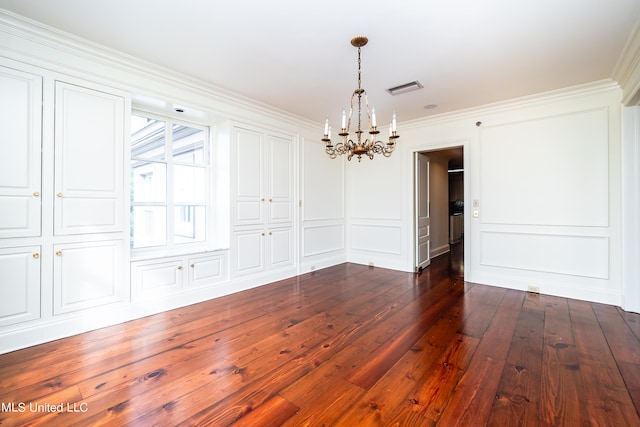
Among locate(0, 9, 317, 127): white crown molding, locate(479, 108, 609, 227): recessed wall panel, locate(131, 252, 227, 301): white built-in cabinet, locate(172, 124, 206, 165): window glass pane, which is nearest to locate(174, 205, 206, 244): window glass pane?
locate(131, 252, 227, 301): white built-in cabinet

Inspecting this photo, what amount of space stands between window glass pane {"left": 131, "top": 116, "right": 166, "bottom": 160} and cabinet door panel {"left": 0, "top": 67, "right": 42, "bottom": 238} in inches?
37.9

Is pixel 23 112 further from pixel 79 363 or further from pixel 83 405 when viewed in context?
pixel 83 405

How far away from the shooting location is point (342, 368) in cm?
208

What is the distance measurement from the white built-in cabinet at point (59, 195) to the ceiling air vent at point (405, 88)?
10.1ft

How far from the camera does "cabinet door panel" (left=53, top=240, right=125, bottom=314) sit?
2.59m

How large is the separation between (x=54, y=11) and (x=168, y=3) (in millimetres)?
954

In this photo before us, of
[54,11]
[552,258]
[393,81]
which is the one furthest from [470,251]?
[54,11]

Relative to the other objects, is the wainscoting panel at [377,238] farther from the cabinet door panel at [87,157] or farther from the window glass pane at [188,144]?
the cabinet door panel at [87,157]

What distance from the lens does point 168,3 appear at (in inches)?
83.5

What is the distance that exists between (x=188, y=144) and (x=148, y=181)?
2.50 ft

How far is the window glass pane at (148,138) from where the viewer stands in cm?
341

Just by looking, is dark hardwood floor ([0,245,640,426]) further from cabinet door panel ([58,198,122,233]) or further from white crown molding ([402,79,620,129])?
white crown molding ([402,79,620,129])

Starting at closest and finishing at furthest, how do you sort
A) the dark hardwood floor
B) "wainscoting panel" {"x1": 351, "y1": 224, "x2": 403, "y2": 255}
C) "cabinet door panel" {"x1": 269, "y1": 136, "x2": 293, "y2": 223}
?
the dark hardwood floor < "cabinet door panel" {"x1": 269, "y1": 136, "x2": 293, "y2": 223} < "wainscoting panel" {"x1": 351, "y1": 224, "x2": 403, "y2": 255}

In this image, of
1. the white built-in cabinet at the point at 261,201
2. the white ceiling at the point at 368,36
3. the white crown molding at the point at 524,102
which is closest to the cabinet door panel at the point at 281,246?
the white built-in cabinet at the point at 261,201
